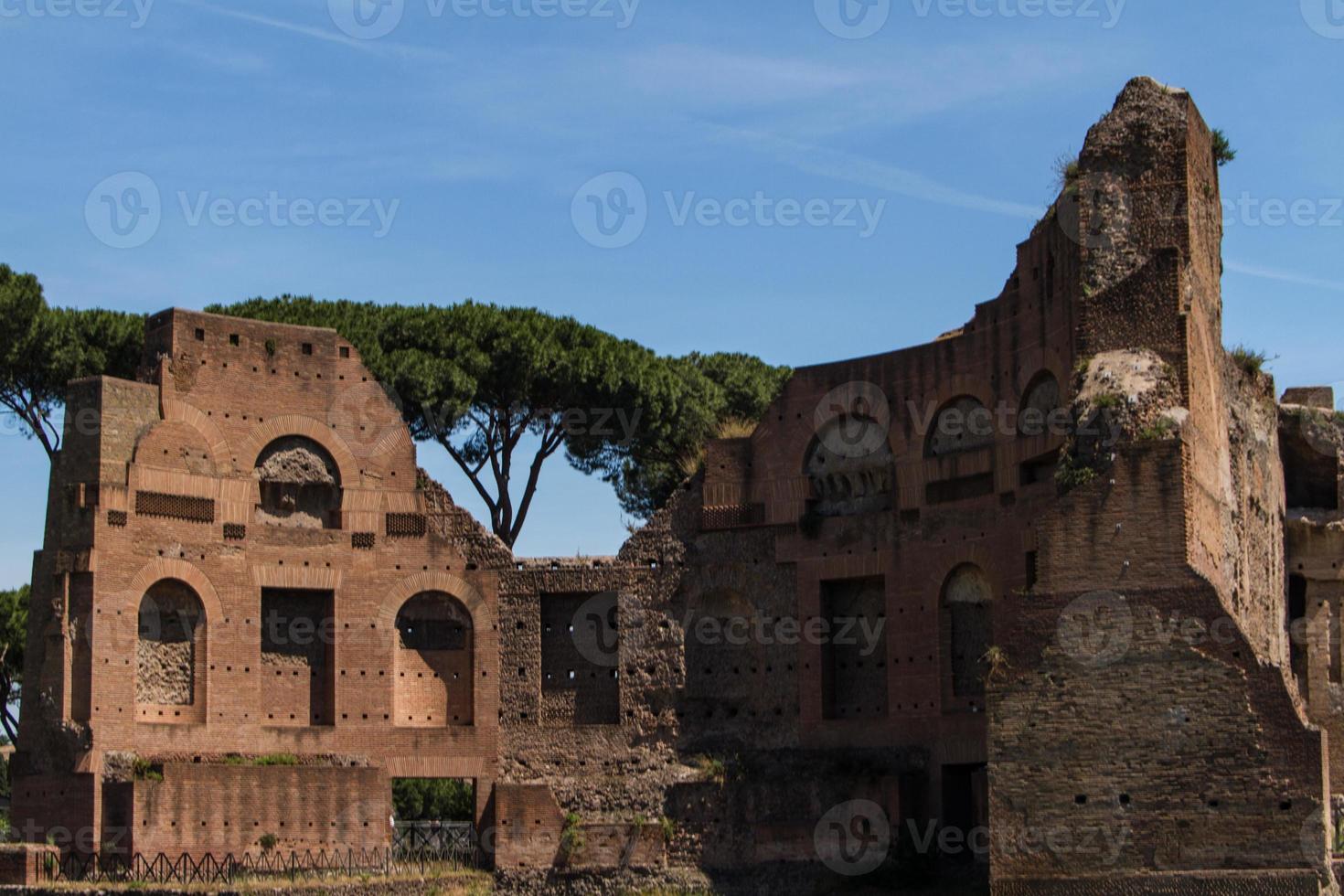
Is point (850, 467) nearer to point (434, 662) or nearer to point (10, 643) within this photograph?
point (434, 662)

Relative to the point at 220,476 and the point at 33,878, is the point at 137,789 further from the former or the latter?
the point at 220,476

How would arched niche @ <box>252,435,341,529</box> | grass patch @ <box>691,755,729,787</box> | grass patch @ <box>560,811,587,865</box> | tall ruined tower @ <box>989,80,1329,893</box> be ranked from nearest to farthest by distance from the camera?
tall ruined tower @ <box>989,80,1329,893</box> < grass patch @ <box>560,811,587,865</box> < grass patch @ <box>691,755,729,787</box> < arched niche @ <box>252,435,341,529</box>

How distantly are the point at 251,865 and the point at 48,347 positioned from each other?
44.7 feet

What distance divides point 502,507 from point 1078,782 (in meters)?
21.5

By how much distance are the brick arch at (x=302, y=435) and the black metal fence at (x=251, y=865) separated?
7.21 meters

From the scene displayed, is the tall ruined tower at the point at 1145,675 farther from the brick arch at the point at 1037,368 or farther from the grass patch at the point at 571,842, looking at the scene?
the grass patch at the point at 571,842

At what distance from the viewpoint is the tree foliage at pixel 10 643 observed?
54812 mm

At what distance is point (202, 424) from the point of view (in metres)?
38.9

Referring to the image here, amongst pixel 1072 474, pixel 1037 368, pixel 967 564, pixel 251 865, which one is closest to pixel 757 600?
pixel 967 564

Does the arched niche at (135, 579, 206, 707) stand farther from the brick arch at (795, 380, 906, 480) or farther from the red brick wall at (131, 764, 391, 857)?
the brick arch at (795, 380, 906, 480)

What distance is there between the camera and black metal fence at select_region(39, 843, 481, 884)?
34969 millimetres

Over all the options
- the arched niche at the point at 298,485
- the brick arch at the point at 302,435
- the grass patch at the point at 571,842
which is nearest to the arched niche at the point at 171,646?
the arched niche at the point at 298,485

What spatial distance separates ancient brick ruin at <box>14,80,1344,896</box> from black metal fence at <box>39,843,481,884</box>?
392 mm

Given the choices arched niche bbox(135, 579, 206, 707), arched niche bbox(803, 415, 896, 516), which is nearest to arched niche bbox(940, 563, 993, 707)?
arched niche bbox(803, 415, 896, 516)
